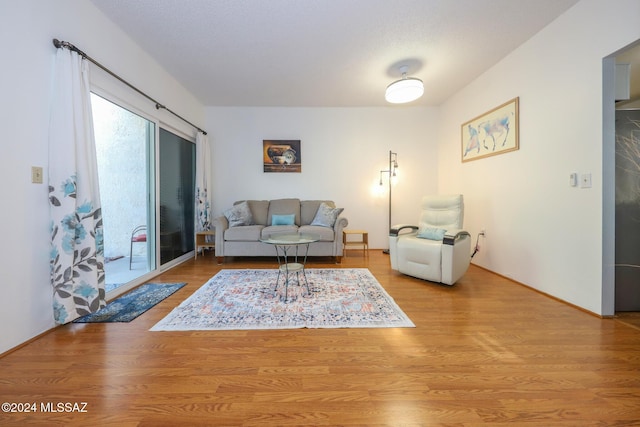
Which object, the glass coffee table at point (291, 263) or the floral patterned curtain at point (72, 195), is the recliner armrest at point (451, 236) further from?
the floral patterned curtain at point (72, 195)

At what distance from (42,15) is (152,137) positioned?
1.50m

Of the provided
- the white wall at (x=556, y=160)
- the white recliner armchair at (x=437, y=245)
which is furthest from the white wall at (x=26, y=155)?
the white wall at (x=556, y=160)

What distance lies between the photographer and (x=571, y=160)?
90.8 inches

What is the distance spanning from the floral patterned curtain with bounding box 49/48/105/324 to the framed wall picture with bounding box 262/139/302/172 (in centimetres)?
285

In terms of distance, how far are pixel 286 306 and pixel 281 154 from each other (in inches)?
126

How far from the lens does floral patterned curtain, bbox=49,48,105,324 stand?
186 centimetres

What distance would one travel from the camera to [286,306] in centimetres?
228

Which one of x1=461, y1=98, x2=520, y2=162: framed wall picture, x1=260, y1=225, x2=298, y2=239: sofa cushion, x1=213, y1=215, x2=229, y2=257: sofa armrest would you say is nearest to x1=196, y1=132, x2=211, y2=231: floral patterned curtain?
x1=213, y1=215, x2=229, y2=257: sofa armrest

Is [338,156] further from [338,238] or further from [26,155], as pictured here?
[26,155]

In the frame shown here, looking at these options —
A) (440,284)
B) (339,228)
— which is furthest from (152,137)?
(440,284)

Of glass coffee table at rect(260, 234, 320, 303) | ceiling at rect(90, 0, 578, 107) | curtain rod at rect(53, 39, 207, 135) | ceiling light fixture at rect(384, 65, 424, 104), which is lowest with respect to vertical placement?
glass coffee table at rect(260, 234, 320, 303)

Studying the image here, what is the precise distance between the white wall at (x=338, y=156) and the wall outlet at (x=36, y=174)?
9.88 feet

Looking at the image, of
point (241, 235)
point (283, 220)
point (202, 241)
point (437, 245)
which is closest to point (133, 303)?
point (241, 235)

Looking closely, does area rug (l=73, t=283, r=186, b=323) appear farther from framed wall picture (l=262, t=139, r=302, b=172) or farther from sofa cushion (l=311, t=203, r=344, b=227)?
framed wall picture (l=262, t=139, r=302, b=172)
